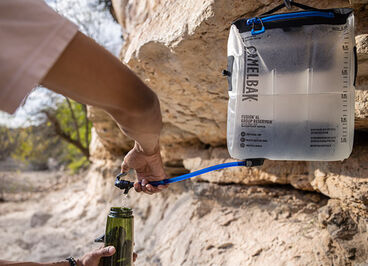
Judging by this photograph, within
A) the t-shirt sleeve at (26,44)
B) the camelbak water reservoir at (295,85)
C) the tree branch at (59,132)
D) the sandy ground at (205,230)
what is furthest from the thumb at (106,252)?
the tree branch at (59,132)

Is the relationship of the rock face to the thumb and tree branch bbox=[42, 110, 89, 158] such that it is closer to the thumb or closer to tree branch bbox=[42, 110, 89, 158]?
the thumb

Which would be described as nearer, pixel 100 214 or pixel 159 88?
pixel 159 88

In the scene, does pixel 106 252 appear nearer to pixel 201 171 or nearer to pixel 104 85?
pixel 201 171

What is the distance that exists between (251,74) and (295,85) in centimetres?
17

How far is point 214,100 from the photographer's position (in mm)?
2291

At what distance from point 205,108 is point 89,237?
206 cm

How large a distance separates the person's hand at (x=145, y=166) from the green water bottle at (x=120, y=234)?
0.13 m

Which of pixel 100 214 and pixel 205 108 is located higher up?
pixel 205 108

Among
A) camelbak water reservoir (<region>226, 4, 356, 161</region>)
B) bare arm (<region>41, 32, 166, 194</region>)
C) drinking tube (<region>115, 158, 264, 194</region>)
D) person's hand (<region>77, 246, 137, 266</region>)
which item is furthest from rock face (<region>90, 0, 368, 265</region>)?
person's hand (<region>77, 246, 137, 266</region>)

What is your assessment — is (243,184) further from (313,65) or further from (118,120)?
(118,120)

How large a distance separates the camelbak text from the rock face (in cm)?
45

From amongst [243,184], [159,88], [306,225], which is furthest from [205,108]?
[306,225]

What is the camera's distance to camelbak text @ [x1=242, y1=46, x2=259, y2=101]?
1.29 metres

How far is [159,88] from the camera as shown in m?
2.46
